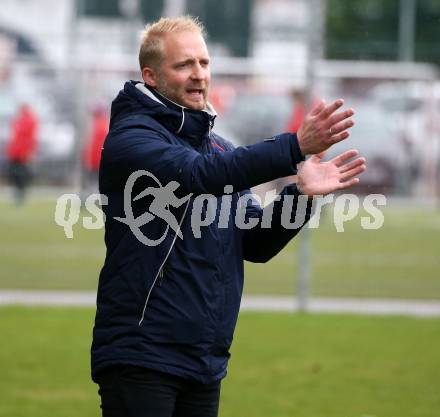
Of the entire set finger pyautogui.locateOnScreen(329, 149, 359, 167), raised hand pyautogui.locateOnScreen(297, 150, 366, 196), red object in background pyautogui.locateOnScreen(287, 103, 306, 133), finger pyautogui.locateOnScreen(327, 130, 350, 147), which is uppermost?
finger pyautogui.locateOnScreen(327, 130, 350, 147)

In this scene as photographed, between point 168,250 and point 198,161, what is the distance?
0.33 meters

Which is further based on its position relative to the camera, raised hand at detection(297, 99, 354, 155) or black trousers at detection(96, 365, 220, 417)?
black trousers at detection(96, 365, 220, 417)

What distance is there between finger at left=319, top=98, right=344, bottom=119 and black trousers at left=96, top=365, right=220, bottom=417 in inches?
39.7

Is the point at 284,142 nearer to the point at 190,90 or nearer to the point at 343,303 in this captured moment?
the point at 190,90

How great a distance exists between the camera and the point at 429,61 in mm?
12781

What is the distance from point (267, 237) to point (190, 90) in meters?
0.60

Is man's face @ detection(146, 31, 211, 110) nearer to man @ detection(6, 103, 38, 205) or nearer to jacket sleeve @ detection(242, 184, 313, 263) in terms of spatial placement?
jacket sleeve @ detection(242, 184, 313, 263)

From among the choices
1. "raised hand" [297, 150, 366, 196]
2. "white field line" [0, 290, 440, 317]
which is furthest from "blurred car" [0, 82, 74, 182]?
"raised hand" [297, 150, 366, 196]

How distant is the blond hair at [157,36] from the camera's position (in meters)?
4.07

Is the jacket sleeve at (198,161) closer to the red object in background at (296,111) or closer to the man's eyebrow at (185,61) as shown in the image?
the man's eyebrow at (185,61)

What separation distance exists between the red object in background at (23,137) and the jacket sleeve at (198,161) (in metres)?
8.54

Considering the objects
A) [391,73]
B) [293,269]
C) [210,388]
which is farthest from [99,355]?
[293,269]

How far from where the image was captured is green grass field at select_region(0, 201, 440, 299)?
1277 cm
